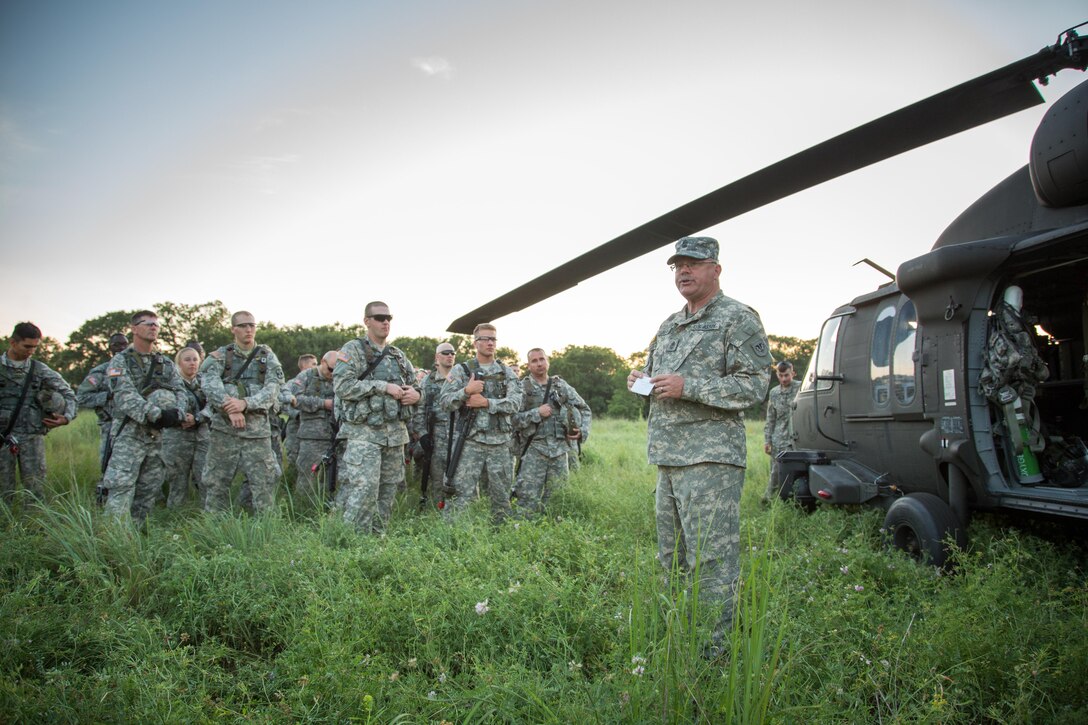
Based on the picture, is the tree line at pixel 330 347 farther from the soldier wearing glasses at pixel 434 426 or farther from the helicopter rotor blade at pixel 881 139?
the helicopter rotor blade at pixel 881 139

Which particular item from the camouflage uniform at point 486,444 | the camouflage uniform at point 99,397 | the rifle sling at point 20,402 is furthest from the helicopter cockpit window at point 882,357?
the rifle sling at point 20,402

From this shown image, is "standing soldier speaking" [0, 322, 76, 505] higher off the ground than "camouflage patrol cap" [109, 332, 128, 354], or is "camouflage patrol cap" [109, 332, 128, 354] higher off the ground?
"camouflage patrol cap" [109, 332, 128, 354]

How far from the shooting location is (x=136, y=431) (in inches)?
228

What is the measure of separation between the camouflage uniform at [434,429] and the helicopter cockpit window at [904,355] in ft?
16.5

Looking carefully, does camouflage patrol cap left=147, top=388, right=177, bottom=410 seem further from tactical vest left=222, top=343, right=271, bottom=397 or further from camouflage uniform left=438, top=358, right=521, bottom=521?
camouflage uniform left=438, top=358, right=521, bottom=521

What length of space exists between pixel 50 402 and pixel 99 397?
715 millimetres

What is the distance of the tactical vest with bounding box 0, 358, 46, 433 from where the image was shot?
20.5 feet

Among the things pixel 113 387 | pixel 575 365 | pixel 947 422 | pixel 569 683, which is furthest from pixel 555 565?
pixel 575 365

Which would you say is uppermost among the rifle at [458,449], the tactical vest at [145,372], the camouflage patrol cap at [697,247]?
the camouflage patrol cap at [697,247]

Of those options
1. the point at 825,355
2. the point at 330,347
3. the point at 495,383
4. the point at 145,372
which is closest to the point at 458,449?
the point at 495,383

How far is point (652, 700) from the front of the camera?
1942 millimetres

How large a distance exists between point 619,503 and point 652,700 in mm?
4505

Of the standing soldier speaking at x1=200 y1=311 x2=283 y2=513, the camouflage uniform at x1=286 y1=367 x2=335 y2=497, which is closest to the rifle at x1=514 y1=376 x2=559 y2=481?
Result: the camouflage uniform at x1=286 y1=367 x2=335 y2=497

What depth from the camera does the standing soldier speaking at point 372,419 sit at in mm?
5668
